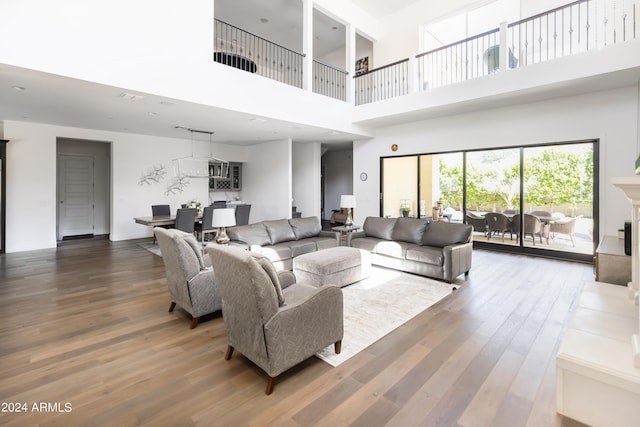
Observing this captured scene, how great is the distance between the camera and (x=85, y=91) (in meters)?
4.32

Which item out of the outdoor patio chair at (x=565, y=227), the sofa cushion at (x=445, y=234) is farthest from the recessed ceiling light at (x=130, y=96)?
the outdoor patio chair at (x=565, y=227)

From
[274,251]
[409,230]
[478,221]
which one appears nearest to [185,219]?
[274,251]

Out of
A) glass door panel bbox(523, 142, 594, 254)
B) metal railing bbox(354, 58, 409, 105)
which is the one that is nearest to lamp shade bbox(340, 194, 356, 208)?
metal railing bbox(354, 58, 409, 105)

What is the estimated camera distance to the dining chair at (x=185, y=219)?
6.50 m

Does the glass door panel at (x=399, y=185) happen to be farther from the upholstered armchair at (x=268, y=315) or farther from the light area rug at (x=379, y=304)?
the upholstered armchair at (x=268, y=315)

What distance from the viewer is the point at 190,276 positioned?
121 inches

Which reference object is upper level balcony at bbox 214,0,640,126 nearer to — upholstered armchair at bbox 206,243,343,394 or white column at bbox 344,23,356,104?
white column at bbox 344,23,356,104

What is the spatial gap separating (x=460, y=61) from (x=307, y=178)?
17.1 ft

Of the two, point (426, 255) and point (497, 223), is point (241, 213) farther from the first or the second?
point (497, 223)

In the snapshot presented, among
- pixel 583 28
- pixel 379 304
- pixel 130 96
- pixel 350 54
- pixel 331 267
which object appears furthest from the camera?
pixel 350 54

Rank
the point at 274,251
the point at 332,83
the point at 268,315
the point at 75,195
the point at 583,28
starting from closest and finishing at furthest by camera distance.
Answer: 1. the point at 268,315
2. the point at 274,251
3. the point at 583,28
4. the point at 332,83
5. the point at 75,195

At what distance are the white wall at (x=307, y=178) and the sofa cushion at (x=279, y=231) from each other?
4055mm

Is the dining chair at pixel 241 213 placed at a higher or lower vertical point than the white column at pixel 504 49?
lower

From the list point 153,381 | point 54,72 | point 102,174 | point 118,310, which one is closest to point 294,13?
point 54,72
